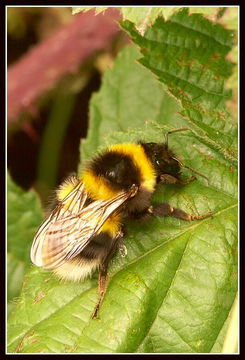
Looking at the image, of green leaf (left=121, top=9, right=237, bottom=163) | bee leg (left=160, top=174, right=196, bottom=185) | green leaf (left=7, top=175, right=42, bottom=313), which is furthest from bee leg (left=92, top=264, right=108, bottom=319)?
green leaf (left=7, top=175, right=42, bottom=313)

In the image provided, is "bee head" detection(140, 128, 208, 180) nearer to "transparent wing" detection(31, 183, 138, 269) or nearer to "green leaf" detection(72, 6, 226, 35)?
"transparent wing" detection(31, 183, 138, 269)

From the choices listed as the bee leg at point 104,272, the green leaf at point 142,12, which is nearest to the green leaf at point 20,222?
the bee leg at point 104,272

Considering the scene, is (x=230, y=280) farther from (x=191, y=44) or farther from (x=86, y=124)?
(x=86, y=124)

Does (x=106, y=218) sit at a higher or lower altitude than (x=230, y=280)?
higher

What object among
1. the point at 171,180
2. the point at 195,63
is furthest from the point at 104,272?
the point at 195,63

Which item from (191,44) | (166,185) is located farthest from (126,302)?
(191,44)

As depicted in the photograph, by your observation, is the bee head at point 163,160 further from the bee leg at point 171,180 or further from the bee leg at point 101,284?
the bee leg at point 101,284
